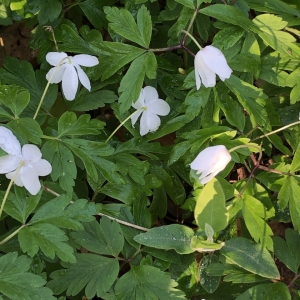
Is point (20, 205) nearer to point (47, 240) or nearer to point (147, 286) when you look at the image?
point (47, 240)

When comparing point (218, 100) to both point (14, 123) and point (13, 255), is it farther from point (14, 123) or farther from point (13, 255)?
point (13, 255)

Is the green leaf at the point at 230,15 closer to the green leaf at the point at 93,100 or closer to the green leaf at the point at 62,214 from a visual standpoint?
the green leaf at the point at 93,100

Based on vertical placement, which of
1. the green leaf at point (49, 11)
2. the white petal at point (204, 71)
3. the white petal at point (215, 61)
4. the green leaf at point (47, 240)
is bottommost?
the green leaf at point (47, 240)

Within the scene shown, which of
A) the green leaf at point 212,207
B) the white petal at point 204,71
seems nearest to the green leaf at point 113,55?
the white petal at point 204,71

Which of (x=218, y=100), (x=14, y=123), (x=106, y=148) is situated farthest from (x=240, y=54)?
(x=14, y=123)

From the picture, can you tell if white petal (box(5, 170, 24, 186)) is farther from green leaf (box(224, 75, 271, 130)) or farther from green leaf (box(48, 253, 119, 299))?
green leaf (box(224, 75, 271, 130))

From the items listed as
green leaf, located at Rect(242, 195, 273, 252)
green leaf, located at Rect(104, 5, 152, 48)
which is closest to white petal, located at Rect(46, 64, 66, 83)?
green leaf, located at Rect(104, 5, 152, 48)

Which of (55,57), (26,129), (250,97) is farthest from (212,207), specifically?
(55,57)
